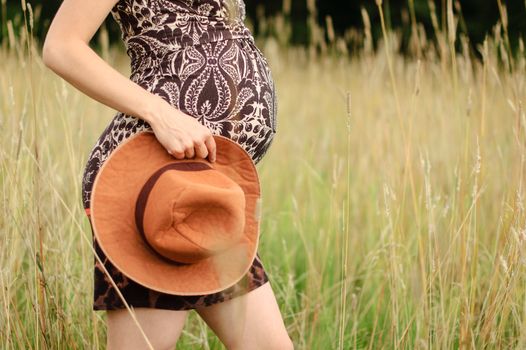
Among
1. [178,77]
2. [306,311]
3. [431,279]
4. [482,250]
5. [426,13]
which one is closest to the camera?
[178,77]

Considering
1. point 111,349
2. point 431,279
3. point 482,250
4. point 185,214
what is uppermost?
point 185,214

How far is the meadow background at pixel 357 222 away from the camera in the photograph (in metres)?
1.77

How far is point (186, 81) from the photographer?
1401 millimetres

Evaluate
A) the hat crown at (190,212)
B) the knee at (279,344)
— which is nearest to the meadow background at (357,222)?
the knee at (279,344)

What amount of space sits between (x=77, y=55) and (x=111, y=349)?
21.6 inches

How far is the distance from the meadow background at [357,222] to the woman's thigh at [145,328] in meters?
0.23

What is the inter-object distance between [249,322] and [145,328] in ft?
0.64

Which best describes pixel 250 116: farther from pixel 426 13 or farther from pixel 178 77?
pixel 426 13

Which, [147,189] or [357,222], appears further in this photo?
[357,222]

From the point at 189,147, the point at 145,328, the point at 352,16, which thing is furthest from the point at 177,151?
the point at 352,16

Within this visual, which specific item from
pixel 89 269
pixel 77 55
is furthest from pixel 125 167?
pixel 89 269

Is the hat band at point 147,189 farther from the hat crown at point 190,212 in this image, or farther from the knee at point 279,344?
the knee at point 279,344

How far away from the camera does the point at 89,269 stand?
219cm

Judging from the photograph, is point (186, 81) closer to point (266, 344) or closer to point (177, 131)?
point (177, 131)
